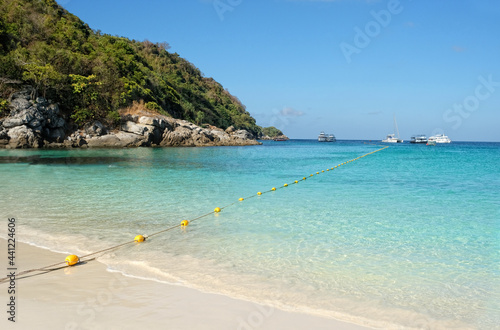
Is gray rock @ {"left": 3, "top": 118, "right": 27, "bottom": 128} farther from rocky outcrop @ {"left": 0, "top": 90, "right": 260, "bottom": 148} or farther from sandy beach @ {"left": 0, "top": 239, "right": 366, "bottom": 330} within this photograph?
sandy beach @ {"left": 0, "top": 239, "right": 366, "bottom": 330}

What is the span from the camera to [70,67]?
4222 centimetres

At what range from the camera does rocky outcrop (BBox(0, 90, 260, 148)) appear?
116 feet

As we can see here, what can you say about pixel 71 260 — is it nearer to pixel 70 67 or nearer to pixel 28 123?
pixel 28 123

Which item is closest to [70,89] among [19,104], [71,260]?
[19,104]

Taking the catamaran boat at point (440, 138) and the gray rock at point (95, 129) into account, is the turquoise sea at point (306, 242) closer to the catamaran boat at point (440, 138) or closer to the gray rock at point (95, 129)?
the gray rock at point (95, 129)

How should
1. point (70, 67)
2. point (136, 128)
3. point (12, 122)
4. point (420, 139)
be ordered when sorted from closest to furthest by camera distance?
point (12, 122), point (70, 67), point (136, 128), point (420, 139)

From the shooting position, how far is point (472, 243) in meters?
6.96

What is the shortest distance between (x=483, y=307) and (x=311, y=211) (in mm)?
5707

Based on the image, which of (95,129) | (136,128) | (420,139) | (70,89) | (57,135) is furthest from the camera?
(420,139)

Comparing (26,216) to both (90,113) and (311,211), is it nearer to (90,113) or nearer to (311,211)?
(311,211)

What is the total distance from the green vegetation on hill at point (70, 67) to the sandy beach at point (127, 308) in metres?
38.7

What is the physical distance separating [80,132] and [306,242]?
41448 millimetres

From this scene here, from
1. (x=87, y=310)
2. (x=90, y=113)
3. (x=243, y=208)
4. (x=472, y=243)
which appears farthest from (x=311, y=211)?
(x=90, y=113)

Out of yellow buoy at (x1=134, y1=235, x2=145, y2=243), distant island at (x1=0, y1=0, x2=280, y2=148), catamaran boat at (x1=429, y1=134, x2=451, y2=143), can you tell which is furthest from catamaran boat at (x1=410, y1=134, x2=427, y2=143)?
yellow buoy at (x1=134, y1=235, x2=145, y2=243)
